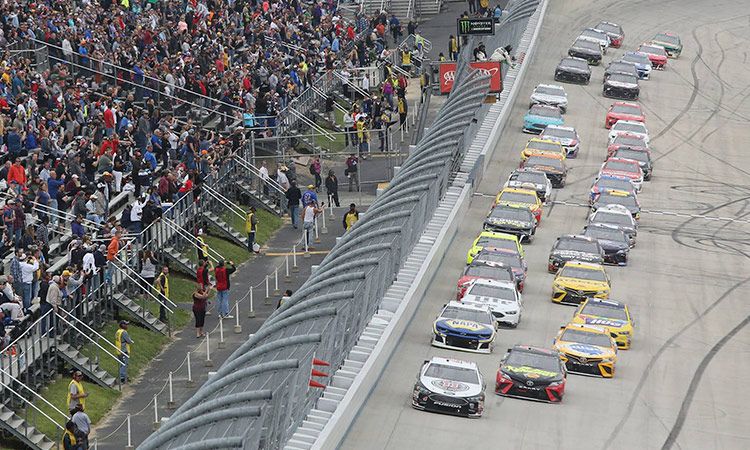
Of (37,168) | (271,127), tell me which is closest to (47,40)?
(271,127)

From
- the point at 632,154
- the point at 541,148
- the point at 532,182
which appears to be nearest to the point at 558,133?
the point at 632,154

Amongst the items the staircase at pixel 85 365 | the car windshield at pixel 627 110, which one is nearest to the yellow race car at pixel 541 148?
the car windshield at pixel 627 110

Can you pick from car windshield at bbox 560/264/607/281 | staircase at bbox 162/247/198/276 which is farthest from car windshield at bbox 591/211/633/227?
staircase at bbox 162/247/198/276

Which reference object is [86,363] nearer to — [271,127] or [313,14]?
[271,127]

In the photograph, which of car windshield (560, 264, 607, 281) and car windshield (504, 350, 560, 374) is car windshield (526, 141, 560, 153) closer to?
car windshield (560, 264, 607, 281)

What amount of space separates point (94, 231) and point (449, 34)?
3842cm

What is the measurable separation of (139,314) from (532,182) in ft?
50.4

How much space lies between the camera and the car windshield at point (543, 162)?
5469cm

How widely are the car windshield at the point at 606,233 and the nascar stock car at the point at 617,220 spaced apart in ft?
2.14

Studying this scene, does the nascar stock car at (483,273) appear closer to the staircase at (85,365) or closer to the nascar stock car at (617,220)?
the nascar stock car at (617,220)

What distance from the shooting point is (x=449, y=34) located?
77.4 meters

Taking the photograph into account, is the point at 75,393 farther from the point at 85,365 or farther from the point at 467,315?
the point at 467,315

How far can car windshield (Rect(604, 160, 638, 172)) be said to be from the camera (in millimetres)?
55375

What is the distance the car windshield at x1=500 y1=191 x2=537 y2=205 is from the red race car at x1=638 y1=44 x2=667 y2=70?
25524mm
